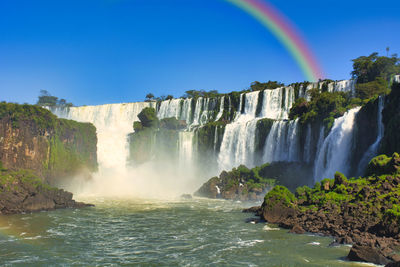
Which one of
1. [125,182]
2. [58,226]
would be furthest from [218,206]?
[125,182]

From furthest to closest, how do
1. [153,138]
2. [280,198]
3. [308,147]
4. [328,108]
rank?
[153,138]
[308,147]
[328,108]
[280,198]

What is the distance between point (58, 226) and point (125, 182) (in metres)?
27.9

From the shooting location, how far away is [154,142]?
5644 cm

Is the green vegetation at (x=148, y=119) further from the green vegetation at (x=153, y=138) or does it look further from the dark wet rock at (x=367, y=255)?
the dark wet rock at (x=367, y=255)

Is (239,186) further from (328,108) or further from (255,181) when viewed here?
(328,108)

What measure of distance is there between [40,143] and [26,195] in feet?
43.3

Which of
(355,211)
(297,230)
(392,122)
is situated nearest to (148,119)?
(392,122)

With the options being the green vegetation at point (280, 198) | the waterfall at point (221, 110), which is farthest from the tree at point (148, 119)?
the green vegetation at point (280, 198)

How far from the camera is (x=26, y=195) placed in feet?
91.9

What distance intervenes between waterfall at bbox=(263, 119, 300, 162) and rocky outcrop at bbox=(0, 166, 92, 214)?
813 inches

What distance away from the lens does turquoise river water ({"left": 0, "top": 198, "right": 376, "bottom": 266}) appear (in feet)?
49.0

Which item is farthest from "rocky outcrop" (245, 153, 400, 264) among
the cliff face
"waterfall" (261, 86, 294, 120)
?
"waterfall" (261, 86, 294, 120)

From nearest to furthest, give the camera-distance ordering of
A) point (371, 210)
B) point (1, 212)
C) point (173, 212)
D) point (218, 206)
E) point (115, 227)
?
point (371, 210) → point (115, 227) → point (1, 212) → point (173, 212) → point (218, 206)

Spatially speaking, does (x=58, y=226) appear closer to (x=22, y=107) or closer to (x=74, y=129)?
(x=22, y=107)
